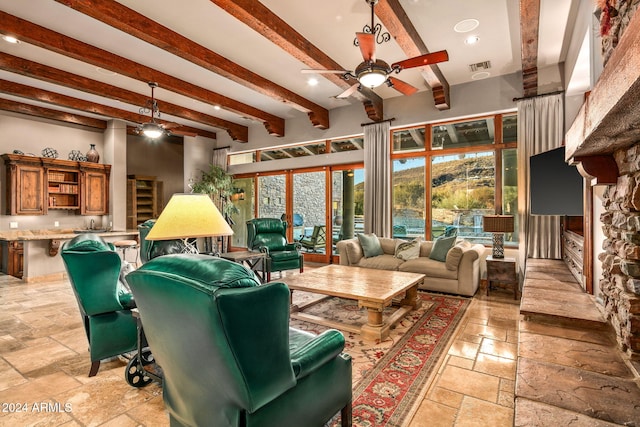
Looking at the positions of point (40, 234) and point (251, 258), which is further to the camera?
point (40, 234)

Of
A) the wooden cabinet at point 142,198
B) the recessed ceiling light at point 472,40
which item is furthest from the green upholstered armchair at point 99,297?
the wooden cabinet at point 142,198

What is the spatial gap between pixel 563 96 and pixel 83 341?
20.8 ft

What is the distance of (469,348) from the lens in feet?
9.18

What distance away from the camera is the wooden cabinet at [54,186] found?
6055 mm

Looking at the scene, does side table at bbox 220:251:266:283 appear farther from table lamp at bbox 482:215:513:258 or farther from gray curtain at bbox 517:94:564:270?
gray curtain at bbox 517:94:564:270

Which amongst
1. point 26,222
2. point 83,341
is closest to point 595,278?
point 83,341

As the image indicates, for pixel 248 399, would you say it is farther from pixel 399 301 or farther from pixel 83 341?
pixel 399 301

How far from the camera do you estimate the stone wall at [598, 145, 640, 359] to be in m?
1.54

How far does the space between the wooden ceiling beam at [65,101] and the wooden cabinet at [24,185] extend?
1.31 metres

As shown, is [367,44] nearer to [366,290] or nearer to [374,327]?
[366,290]

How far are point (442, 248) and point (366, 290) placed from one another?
2.04 m


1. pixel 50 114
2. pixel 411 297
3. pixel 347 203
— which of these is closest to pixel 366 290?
pixel 411 297

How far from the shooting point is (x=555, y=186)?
321cm

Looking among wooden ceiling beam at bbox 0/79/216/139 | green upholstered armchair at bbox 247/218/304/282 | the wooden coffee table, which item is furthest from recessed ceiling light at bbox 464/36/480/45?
wooden ceiling beam at bbox 0/79/216/139
